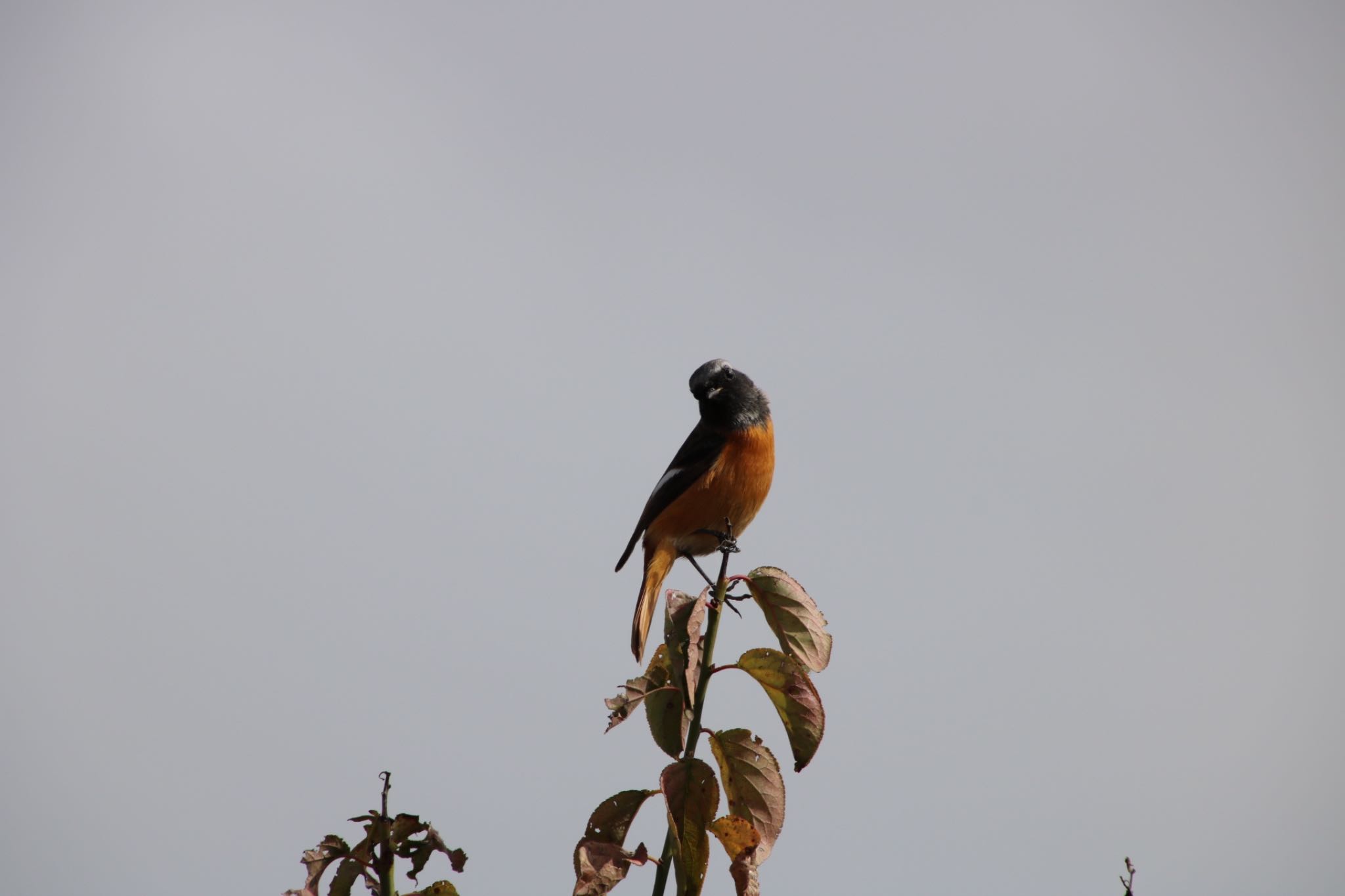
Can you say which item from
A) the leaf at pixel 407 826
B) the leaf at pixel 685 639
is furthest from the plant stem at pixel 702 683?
the leaf at pixel 407 826

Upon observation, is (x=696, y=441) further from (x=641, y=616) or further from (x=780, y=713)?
(x=780, y=713)

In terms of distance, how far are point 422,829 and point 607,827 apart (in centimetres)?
42

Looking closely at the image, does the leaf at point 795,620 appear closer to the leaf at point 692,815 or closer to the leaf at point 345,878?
the leaf at point 692,815

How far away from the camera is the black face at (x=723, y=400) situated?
7.46 metres

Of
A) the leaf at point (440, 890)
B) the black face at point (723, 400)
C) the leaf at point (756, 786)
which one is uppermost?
the black face at point (723, 400)

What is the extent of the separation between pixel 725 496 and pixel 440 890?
460 centimetres

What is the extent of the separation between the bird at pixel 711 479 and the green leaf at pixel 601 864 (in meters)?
4.20

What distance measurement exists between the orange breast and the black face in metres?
0.09

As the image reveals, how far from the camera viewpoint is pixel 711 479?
23.7ft

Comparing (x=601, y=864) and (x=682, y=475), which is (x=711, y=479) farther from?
(x=601, y=864)

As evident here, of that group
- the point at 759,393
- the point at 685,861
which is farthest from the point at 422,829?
the point at 759,393

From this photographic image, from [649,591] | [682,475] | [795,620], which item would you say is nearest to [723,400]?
[682,475]

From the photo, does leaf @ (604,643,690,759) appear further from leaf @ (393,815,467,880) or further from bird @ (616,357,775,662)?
bird @ (616,357,775,662)

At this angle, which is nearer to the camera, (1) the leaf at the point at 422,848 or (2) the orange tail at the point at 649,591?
(1) the leaf at the point at 422,848
